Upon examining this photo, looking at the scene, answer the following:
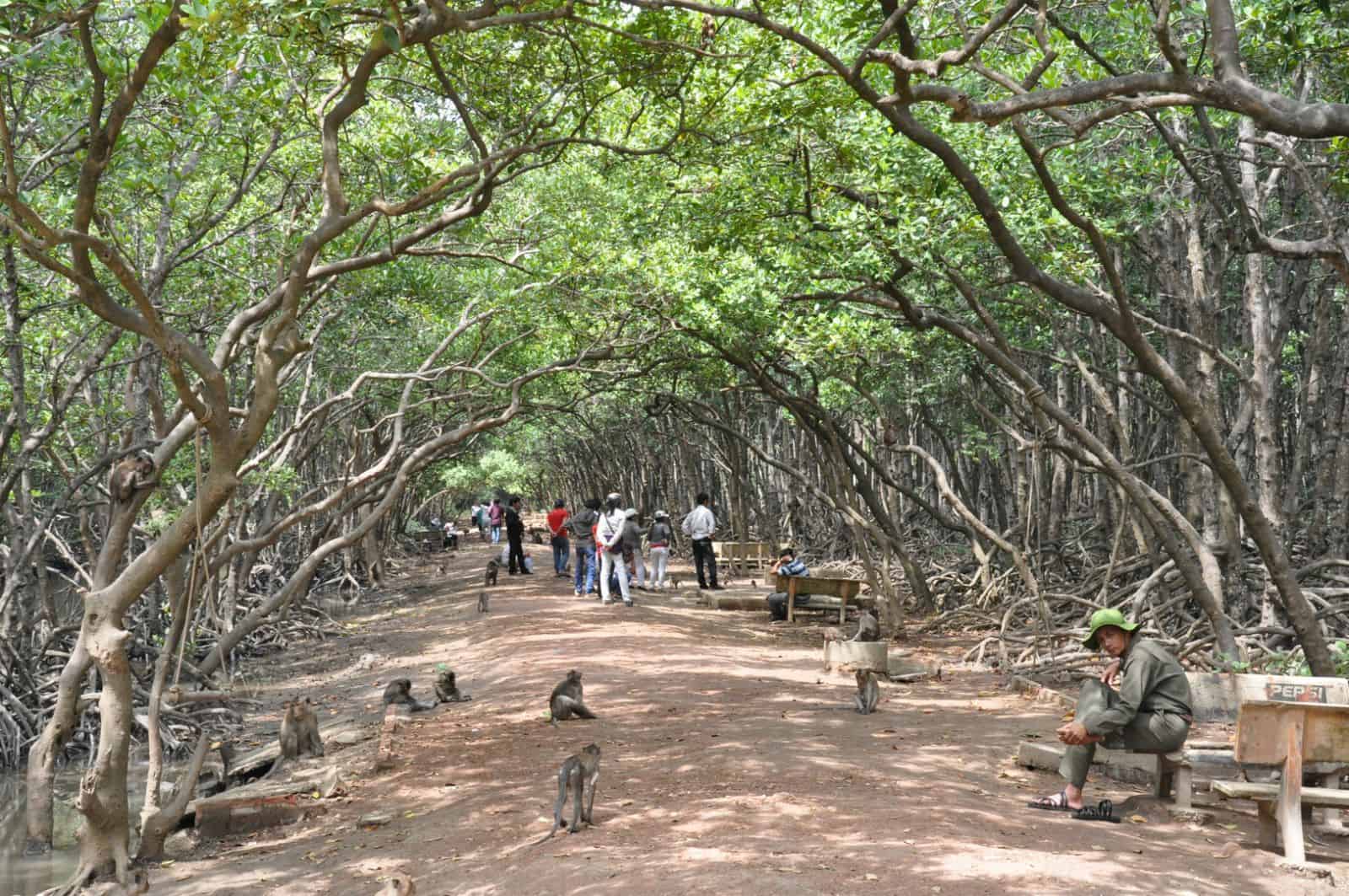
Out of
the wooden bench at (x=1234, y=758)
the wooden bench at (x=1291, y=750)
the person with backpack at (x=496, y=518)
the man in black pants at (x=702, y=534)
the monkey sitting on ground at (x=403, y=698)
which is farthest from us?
the person with backpack at (x=496, y=518)

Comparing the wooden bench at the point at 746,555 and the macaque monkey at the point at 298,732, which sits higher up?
the wooden bench at the point at 746,555

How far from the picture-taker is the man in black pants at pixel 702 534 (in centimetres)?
2161

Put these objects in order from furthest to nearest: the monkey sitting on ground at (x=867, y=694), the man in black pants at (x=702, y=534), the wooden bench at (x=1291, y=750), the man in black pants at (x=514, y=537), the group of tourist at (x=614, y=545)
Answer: the man in black pants at (x=514, y=537) < the man in black pants at (x=702, y=534) < the group of tourist at (x=614, y=545) < the monkey sitting on ground at (x=867, y=694) < the wooden bench at (x=1291, y=750)

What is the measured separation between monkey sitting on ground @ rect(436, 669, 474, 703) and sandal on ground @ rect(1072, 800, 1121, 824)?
6.89 m

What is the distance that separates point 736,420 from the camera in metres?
28.1

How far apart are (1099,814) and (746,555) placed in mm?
21957

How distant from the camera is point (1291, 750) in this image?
19.6 ft

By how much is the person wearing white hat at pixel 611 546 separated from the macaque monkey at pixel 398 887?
13318 millimetres

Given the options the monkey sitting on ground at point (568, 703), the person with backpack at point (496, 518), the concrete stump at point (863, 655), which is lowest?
the monkey sitting on ground at point (568, 703)

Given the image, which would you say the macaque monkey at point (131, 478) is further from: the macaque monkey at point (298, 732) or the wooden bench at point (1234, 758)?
the wooden bench at point (1234, 758)

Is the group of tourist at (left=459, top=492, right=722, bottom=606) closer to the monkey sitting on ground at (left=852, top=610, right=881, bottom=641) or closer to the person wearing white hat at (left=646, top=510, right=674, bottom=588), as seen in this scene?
the person wearing white hat at (left=646, top=510, right=674, bottom=588)

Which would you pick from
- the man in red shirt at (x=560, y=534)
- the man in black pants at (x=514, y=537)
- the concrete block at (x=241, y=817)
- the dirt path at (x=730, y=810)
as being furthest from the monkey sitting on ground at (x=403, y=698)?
the man in black pants at (x=514, y=537)

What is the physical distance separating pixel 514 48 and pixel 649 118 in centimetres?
500

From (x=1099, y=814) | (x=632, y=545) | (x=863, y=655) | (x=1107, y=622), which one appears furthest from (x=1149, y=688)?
(x=632, y=545)
